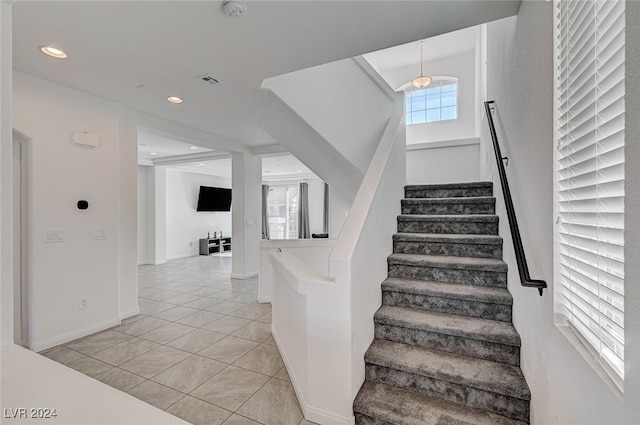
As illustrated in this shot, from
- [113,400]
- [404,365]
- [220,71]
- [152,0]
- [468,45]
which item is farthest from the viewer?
[468,45]

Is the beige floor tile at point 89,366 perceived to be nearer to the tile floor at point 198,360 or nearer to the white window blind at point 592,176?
the tile floor at point 198,360

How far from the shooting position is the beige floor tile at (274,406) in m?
1.87

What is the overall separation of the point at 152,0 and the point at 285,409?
2673 mm

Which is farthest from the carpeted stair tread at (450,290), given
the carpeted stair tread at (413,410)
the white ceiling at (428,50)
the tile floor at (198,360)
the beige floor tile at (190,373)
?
the white ceiling at (428,50)

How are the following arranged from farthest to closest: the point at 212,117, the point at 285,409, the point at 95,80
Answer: the point at 212,117, the point at 95,80, the point at 285,409

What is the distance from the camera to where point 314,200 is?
34.7ft

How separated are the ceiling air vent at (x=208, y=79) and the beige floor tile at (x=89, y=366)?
2.67 m

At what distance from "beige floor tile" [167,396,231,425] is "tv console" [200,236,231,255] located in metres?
7.52

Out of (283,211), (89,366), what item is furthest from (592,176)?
(283,211)

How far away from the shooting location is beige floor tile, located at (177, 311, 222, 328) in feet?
11.3

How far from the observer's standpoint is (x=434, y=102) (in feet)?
19.9

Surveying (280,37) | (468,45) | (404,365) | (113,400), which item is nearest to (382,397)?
(404,365)

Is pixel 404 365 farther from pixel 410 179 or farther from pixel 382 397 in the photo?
pixel 410 179

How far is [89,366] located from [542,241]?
3449mm
